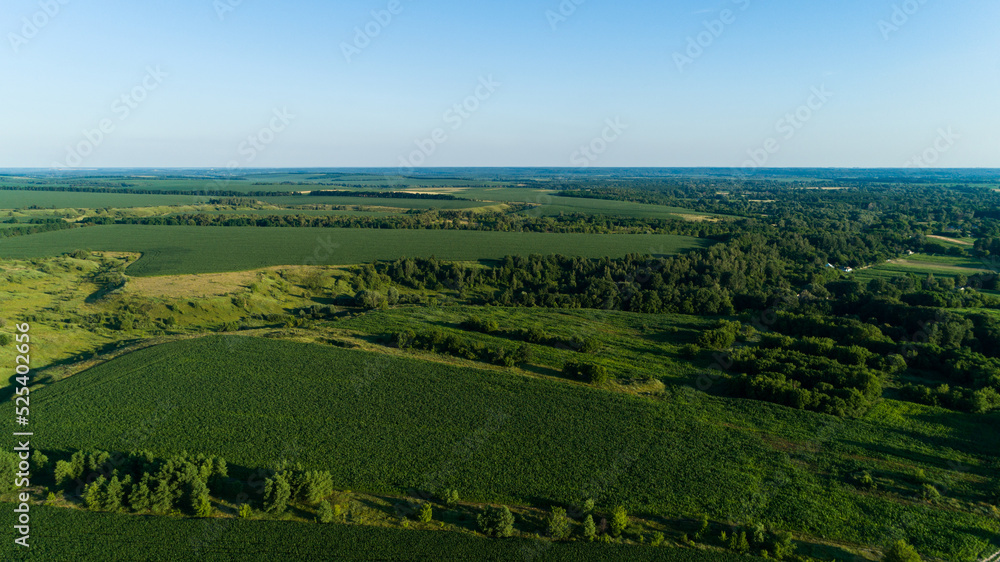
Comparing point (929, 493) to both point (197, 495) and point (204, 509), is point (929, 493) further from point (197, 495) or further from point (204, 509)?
point (197, 495)

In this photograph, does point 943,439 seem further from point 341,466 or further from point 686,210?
point 686,210

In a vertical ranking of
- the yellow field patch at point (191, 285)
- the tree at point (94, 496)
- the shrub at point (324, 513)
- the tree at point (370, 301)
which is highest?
the yellow field patch at point (191, 285)

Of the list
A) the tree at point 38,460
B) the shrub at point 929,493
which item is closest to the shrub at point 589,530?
the shrub at point 929,493

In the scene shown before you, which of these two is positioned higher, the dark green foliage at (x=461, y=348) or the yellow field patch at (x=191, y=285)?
the yellow field patch at (x=191, y=285)

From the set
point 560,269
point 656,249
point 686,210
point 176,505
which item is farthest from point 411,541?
point 686,210

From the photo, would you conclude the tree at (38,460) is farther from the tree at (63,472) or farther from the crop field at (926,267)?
the crop field at (926,267)

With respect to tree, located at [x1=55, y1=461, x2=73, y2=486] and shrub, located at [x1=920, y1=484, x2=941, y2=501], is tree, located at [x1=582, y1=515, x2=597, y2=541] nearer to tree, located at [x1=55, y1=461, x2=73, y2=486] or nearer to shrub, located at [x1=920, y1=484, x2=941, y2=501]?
shrub, located at [x1=920, y1=484, x2=941, y2=501]

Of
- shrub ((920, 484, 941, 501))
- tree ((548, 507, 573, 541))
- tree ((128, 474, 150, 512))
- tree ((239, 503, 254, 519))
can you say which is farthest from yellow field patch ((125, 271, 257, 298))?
shrub ((920, 484, 941, 501))
